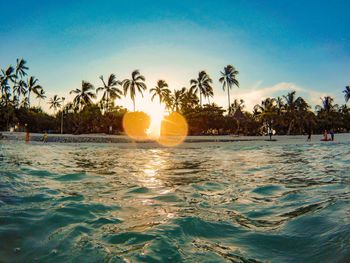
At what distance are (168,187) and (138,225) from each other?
88.7 inches

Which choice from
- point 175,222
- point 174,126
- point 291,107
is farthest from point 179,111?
point 175,222

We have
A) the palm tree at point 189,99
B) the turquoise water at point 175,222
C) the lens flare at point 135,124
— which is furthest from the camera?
the palm tree at point 189,99

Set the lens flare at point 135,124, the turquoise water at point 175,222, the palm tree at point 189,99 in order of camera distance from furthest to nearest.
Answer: the palm tree at point 189,99 → the lens flare at point 135,124 → the turquoise water at point 175,222

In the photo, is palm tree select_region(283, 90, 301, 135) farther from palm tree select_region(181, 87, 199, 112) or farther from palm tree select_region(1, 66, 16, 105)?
palm tree select_region(1, 66, 16, 105)

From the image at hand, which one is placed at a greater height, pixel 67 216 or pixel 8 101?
pixel 8 101

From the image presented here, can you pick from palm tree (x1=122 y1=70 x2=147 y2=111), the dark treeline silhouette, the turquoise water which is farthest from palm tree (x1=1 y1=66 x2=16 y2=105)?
the turquoise water

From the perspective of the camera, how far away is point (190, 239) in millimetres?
2541

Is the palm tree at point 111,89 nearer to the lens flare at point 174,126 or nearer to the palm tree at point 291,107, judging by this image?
the lens flare at point 174,126

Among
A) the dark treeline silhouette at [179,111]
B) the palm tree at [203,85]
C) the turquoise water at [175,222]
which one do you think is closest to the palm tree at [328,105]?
the dark treeline silhouette at [179,111]

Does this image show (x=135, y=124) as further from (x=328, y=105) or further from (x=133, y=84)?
(x=328, y=105)

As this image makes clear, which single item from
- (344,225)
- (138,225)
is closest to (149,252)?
(138,225)

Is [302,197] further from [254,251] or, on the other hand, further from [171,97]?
[171,97]

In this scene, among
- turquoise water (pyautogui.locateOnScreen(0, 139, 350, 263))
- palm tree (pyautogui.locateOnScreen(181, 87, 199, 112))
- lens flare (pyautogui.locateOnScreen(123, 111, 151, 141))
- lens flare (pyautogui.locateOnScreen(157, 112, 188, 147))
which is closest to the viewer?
turquoise water (pyautogui.locateOnScreen(0, 139, 350, 263))

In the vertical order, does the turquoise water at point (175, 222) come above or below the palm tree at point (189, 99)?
below
